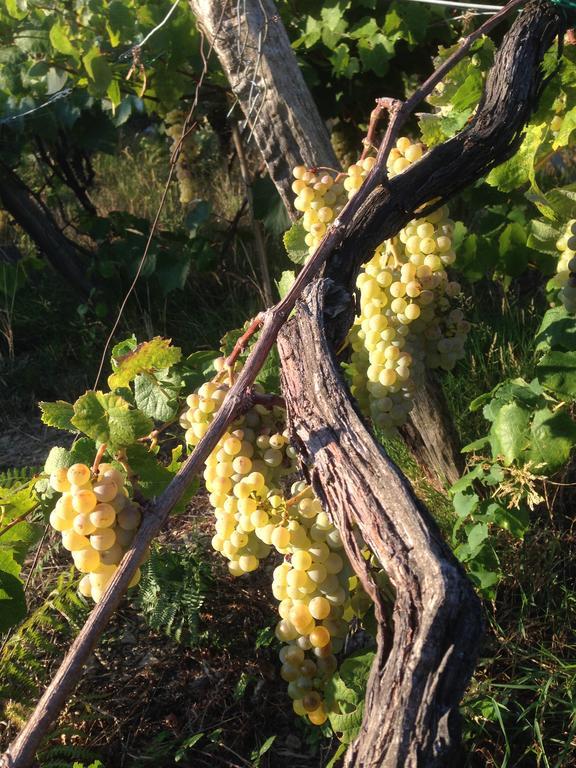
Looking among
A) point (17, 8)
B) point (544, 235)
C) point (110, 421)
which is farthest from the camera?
point (17, 8)

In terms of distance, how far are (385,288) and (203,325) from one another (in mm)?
2051

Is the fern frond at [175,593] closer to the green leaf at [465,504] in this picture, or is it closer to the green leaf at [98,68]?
the green leaf at [465,504]

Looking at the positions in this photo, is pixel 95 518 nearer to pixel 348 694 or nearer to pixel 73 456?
pixel 73 456

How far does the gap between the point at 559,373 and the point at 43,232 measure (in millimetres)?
2802

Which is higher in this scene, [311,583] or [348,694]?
[311,583]

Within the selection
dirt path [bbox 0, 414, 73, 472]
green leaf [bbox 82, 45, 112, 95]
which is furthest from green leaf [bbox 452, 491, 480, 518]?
green leaf [bbox 82, 45, 112, 95]

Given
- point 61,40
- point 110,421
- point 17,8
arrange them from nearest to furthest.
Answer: point 110,421 → point 61,40 → point 17,8

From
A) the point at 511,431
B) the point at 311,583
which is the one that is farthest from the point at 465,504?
the point at 311,583

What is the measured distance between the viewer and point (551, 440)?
62.4 inches

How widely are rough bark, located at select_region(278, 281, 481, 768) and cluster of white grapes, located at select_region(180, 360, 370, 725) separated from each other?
19 cm

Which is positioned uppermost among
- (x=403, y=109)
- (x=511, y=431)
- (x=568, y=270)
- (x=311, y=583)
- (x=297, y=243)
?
(x=403, y=109)

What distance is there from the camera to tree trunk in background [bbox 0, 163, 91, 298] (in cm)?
359

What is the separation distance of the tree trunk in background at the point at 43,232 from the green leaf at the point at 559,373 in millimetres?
2641

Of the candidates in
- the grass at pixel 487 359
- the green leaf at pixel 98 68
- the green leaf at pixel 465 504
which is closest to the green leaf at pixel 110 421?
the green leaf at pixel 465 504
